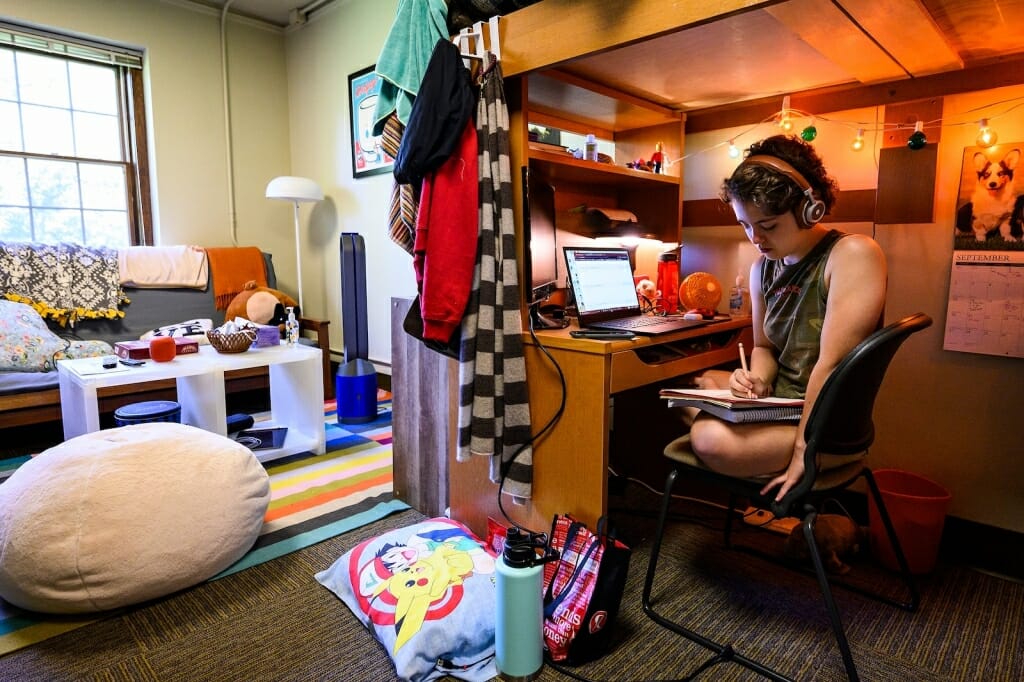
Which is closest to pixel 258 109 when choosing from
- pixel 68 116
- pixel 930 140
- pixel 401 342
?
pixel 68 116

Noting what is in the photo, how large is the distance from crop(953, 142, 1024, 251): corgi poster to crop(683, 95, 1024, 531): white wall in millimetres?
29

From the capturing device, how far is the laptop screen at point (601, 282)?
2.03 m

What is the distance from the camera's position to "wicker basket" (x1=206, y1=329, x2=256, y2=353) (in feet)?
9.00

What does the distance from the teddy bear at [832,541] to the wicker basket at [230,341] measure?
2.41m

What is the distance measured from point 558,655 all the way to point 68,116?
4.51 meters

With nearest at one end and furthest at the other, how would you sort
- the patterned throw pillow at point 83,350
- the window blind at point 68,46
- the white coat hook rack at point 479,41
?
the white coat hook rack at point 479,41, the patterned throw pillow at point 83,350, the window blind at point 68,46

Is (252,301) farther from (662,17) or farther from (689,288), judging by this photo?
(662,17)

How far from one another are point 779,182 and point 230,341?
2371mm

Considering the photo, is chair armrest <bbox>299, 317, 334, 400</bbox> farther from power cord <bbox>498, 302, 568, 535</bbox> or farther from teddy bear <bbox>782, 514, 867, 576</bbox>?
teddy bear <bbox>782, 514, 867, 576</bbox>

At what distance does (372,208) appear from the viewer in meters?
4.00

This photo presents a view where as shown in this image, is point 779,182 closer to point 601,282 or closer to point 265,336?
point 601,282

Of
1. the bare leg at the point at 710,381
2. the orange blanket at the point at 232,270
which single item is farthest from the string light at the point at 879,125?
the orange blanket at the point at 232,270

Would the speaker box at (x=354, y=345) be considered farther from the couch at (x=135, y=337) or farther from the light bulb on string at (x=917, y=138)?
the light bulb on string at (x=917, y=138)

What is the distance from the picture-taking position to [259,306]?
3.69 metres
